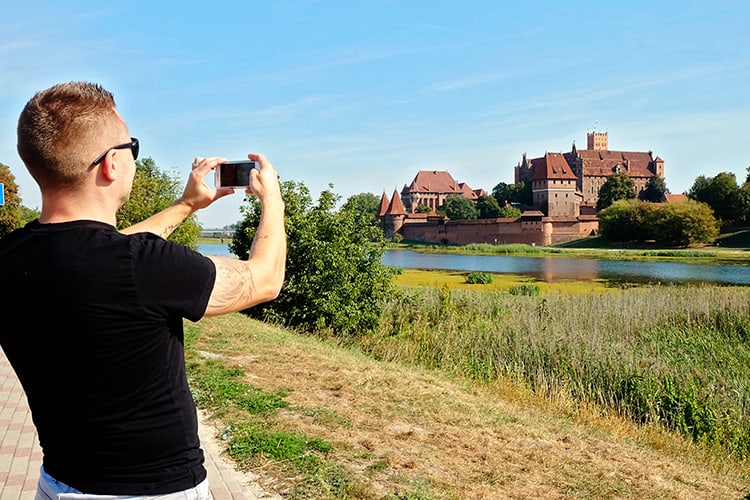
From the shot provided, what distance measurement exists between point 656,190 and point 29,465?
10031 centimetres

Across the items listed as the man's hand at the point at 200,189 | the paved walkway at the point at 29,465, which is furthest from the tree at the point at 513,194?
the man's hand at the point at 200,189

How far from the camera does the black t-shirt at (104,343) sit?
1437mm

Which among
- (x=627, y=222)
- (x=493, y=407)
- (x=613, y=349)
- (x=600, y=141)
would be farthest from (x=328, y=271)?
(x=600, y=141)

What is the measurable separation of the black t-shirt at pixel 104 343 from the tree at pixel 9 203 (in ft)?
127

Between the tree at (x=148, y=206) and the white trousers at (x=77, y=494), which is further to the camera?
the tree at (x=148, y=206)

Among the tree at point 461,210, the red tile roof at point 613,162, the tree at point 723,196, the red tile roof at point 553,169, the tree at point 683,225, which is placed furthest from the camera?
the red tile roof at point 613,162

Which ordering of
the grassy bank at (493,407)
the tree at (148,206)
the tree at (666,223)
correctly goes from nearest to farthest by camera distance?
the grassy bank at (493,407)
the tree at (148,206)
the tree at (666,223)

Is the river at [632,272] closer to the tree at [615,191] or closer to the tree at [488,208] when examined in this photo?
the tree at [615,191]

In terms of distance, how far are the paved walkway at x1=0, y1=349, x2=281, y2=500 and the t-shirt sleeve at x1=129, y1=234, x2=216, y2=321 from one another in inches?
111

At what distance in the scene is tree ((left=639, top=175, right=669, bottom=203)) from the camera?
310ft

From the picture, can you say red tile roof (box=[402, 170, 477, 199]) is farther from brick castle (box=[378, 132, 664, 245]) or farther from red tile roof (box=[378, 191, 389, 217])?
red tile roof (box=[378, 191, 389, 217])

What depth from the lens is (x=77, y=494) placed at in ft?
5.04

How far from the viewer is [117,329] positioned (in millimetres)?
1458

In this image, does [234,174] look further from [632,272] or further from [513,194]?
[513,194]
